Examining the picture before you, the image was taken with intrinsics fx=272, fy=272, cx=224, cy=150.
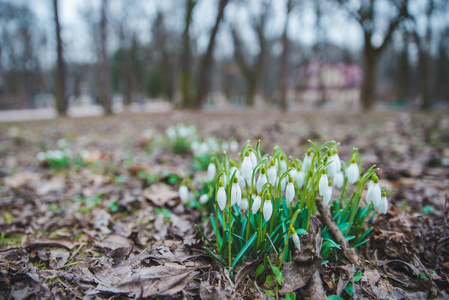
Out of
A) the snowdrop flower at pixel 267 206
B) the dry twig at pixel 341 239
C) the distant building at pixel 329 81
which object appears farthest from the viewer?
the distant building at pixel 329 81

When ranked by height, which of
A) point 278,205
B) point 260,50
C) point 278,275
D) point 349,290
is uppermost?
point 260,50

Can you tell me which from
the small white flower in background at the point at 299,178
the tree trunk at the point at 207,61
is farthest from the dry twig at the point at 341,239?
the tree trunk at the point at 207,61

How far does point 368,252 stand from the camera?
163cm

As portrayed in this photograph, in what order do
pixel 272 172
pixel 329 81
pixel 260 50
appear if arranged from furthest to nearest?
pixel 329 81
pixel 260 50
pixel 272 172

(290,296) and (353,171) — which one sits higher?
(353,171)

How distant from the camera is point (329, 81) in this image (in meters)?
41.8

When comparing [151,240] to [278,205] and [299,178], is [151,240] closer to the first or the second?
[278,205]

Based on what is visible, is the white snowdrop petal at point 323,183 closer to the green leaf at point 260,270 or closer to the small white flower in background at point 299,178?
the small white flower in background at point 299,178

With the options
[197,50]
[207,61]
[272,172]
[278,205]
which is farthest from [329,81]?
[272,172]

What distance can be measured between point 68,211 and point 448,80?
96.8 ft

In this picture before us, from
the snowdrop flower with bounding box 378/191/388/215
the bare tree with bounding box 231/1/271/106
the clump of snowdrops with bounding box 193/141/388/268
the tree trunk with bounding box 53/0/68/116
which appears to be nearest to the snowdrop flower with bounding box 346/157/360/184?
the clump of snowdrops with bounding box 193/141/388/268

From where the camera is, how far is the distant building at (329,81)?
26522 millimetres

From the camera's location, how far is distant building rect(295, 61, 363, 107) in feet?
87.0

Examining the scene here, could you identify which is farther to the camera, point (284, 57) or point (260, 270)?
point (284, 57)
